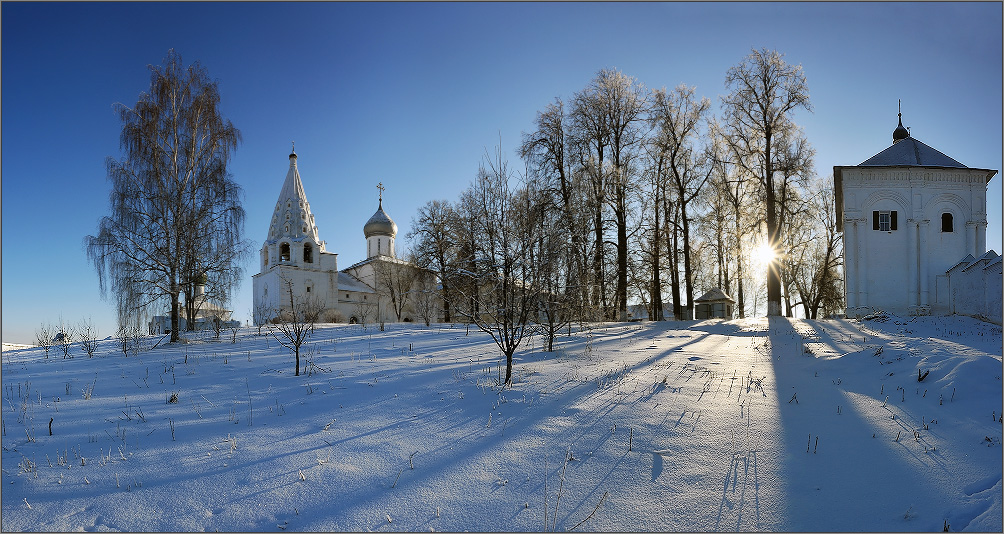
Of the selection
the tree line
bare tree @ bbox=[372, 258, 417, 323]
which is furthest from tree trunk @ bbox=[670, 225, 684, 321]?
bare tree @ bbox=[372, 258, 417, 323]

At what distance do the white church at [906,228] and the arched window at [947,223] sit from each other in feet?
0.06

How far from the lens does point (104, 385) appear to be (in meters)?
7.16

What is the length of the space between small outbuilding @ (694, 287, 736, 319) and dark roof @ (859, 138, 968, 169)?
344 inches

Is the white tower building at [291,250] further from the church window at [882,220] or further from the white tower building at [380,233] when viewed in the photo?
the church window at [882,220]

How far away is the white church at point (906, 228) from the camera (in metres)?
24.1

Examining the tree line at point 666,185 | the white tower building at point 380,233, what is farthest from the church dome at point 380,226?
the tree line at point 666,185

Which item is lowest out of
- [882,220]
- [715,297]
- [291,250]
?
[715,297]

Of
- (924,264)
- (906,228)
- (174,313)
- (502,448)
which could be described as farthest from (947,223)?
(174,313)

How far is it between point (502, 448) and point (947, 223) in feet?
94.9

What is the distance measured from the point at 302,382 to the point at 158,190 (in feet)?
35.2

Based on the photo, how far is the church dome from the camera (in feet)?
171

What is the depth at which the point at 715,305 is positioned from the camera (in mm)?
25375

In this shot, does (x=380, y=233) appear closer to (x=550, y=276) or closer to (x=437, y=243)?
(x=437, y=243)

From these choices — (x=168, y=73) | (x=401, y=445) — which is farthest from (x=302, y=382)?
(x=168, y=73)
